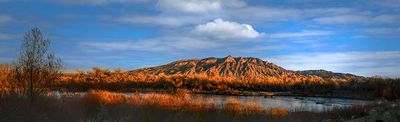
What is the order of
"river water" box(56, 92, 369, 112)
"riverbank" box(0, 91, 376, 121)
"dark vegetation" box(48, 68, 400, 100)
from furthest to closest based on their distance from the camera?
"dark vegetation" box(48, 68, 400, 100) < "river water" box(56, 92, 369, 112) < "riverbank" box(0, 91, 376, 121)

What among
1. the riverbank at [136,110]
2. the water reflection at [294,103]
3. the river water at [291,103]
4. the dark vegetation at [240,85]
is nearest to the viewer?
the riverbank at [136,110]

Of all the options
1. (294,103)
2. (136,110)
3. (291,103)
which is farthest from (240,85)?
(136,110)

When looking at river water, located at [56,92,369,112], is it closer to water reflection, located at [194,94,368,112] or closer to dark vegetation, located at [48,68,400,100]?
water reflection, located at [194,94,368,112]

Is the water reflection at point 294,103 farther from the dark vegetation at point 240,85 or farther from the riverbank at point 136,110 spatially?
the dark vegetation at point 240,85

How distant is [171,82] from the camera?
10431 centimetres

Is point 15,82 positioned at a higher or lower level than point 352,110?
higher

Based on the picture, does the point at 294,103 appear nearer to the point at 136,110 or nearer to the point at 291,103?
the point at 291,103

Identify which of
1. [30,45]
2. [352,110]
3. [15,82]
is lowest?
[352,110]

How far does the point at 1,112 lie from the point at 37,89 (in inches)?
437

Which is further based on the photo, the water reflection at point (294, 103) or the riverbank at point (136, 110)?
the water reflection at point (294, 103)

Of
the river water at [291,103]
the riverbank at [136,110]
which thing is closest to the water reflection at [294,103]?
the river water at [291,103]

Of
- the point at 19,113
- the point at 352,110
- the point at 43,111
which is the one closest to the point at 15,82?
the point at 43,111

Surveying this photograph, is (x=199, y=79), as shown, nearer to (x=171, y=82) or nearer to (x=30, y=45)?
(x=171, y=82)

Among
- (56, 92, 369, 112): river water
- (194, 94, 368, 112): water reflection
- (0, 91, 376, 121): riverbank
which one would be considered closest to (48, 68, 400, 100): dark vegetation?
(194, 94, 368, 112): water reflection
